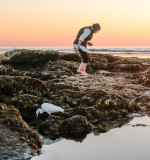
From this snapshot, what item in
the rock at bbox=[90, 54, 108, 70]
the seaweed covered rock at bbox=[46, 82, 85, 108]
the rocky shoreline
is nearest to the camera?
the rocky shoreline

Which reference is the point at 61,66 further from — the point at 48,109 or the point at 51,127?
the point at 51,127

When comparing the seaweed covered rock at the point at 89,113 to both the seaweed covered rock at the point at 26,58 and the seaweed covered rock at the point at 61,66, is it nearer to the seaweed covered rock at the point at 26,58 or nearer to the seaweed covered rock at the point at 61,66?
the seaweed covered rock at the point at 61,66

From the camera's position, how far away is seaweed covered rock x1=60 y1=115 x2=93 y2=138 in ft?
22.4

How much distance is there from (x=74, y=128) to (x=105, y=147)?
100 cm

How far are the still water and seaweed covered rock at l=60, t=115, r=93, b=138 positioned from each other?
0.20m

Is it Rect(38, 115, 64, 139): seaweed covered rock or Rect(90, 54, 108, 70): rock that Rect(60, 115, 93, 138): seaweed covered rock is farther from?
Rect(90, 54, 108, 70): rock

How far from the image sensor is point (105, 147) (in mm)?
6125

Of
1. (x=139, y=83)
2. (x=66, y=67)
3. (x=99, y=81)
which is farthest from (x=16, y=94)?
(x=66, y=67)

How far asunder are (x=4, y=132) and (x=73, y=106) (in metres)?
3.49

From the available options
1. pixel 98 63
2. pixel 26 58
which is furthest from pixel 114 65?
pixel 26 58

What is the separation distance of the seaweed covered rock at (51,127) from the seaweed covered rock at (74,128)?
14 centimetres

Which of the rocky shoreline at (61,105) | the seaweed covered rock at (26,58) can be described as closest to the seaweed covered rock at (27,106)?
the rocky shoreline at (61,105)

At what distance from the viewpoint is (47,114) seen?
793 cm

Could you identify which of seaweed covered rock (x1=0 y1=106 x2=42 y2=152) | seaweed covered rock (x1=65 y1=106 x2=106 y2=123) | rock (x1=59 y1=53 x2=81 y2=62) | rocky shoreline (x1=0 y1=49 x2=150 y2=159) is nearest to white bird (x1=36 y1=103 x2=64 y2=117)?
rocky shoreline (x1=0 y1=49 x2=150 y2=159)
